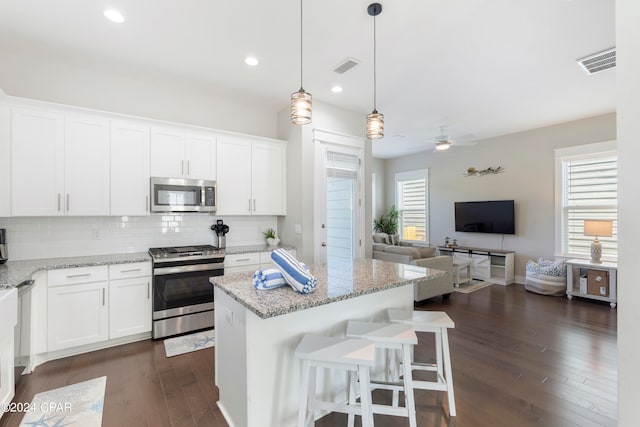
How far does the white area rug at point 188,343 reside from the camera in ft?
9.68

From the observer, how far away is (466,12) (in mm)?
2344

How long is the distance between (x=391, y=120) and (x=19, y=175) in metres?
4.94

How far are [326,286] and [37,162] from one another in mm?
3157

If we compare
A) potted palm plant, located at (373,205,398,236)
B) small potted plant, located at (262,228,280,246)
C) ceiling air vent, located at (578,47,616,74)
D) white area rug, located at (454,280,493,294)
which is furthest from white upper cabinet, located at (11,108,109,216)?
potted palm plant, located at (373,205,398,236)

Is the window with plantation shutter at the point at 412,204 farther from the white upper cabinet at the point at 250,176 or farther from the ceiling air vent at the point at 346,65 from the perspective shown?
the ceiling air vent at the point at 346,65

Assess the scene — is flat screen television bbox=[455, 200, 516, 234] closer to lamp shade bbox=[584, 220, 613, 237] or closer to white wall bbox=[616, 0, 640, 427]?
lamp shade bbox=[584, 220, 613, 237]

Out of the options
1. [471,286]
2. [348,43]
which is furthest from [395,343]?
[471,286]

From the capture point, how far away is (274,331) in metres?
1.75

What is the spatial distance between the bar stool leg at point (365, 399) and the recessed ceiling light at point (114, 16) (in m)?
3.21

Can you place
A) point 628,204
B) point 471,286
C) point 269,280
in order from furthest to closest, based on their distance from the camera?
point 471,286, point 269,280, point 628,204

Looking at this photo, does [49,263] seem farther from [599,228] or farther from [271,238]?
[599,228]

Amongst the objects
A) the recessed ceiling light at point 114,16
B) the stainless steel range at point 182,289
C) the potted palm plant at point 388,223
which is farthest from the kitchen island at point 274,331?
the potted palm plant at point 388,223

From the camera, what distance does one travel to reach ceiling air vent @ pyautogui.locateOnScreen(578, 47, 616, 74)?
2928 mm

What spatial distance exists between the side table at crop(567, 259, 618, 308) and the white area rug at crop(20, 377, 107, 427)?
6322mm
